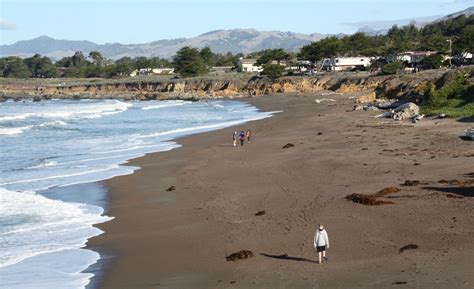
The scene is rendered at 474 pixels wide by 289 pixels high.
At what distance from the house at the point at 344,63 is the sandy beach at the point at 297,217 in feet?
297

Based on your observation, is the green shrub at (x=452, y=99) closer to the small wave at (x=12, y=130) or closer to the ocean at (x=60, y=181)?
the ocean at (x=60, y=181)

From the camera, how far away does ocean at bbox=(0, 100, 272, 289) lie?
606 inches

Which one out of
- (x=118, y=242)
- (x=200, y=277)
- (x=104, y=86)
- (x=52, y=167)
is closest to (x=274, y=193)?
(x=118, y=242)

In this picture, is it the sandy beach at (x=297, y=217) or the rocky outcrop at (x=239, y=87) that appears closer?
the sandy beach at (x=297, y=217)

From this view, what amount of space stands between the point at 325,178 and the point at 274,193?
2.58m

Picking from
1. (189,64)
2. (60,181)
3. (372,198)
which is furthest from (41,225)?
(189,64)

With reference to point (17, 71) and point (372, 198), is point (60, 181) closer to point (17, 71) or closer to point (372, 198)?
point (372, 198)

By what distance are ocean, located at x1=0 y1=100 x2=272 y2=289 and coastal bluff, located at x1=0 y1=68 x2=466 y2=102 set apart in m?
17.5

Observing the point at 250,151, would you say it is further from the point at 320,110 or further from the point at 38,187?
the point at 320,110

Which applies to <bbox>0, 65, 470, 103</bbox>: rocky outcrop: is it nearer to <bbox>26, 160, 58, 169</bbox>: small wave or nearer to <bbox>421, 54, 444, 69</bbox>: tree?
<bbox>421, 54, 444, 69</bbox>: tree

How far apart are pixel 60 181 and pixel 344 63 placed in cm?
10314

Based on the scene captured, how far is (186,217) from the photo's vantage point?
781 inches

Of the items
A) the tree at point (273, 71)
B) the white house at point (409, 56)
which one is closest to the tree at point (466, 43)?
the white house at point (409, 56)

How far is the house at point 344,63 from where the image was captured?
12324cm
